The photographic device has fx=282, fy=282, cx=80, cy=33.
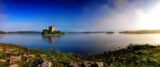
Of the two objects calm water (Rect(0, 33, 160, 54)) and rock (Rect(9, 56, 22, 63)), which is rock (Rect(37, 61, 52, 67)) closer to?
rock (Rect(9, 56, 22, 63))

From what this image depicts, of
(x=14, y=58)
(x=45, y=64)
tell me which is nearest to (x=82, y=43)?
(x=14, y=58)

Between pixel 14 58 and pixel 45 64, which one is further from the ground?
pixel 14 58

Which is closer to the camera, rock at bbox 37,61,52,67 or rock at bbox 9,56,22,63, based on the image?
rock at bbox 37,61,52,67

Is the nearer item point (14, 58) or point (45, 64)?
point (45, 64)

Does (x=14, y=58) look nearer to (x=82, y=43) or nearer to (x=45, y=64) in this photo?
(x=45, y=64)

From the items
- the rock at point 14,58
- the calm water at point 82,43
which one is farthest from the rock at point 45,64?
the calm water at point 82,43

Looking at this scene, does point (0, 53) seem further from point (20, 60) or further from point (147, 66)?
point (147, 66)

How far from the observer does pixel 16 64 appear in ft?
59.0

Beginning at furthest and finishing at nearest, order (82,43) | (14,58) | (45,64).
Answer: (82,43), (14,58), (45,64)

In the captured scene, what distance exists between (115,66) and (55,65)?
151 inches

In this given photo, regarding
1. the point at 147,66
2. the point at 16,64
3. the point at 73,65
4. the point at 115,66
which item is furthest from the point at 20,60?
the point at 147,66

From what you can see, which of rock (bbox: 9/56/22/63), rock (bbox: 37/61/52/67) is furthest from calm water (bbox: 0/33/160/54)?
rock (bbox: 37/61/52/67)

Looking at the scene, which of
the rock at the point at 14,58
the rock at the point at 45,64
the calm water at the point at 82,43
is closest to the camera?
the rock at the point at 45,64

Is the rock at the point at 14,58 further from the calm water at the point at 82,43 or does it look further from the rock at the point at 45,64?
the calm water at the point at 82,43
